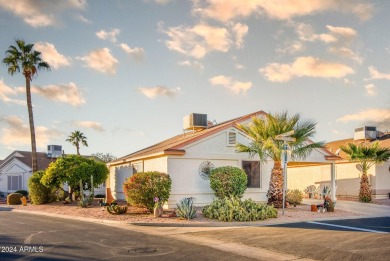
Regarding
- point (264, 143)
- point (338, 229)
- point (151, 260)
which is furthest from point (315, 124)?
point (151, 260)

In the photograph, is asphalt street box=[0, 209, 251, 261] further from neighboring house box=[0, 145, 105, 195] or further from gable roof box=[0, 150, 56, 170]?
gable roof box=[0, 150, 56, 170]

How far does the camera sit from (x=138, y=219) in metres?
16.1

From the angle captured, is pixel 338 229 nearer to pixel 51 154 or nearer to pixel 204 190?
pixel 204 190

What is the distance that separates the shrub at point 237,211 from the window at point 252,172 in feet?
19.1

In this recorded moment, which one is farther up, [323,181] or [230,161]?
[230,161]

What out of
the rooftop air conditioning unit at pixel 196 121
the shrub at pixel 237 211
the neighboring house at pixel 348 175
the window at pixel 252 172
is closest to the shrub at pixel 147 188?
the shrub at pixel 237 211

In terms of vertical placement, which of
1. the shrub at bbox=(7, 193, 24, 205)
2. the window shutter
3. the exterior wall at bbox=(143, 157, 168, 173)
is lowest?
the shrub at bbox=(7, 193, 24, 205)

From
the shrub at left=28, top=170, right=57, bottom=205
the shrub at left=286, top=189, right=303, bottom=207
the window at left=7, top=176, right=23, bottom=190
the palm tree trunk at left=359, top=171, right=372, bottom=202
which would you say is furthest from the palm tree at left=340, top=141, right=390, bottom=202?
the window at left=7, top=176, right=23, bottom=190

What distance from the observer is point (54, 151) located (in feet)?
157

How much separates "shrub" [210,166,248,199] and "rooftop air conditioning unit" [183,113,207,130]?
24.4 feet

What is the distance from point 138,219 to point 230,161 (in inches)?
302

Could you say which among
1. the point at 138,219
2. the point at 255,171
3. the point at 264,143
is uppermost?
the point at 264,143

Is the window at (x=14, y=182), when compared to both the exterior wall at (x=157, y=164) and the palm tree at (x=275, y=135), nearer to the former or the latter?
the exterior wall at (x=157, y=164)

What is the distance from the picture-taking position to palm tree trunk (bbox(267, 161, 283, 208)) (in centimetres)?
1988
